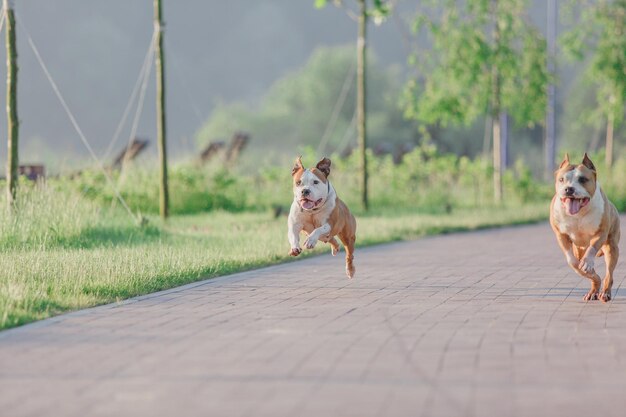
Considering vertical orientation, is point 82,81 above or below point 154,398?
above

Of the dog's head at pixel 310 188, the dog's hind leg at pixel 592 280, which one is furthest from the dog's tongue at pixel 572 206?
the dog's head at pixel 310 188

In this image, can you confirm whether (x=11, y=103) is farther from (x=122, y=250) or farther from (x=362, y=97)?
(x=362, y=97)

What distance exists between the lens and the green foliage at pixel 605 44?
32531 millimetres

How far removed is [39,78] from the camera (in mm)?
71125

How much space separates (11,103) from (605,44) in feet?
67.1

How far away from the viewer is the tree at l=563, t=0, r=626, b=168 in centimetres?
3253

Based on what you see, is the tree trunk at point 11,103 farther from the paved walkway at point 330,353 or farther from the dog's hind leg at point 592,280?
the dog's hind leg at point 592,280

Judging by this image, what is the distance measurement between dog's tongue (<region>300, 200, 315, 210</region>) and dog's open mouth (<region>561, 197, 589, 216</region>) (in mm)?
2504

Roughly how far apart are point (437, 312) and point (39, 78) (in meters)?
64.2

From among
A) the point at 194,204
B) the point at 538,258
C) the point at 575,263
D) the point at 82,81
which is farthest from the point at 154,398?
the point at 82,81

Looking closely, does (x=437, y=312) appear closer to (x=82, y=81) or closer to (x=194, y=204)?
(x=194, y=204)

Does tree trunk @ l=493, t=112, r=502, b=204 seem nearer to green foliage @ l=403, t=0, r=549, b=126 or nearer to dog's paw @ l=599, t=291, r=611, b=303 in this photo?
green foliage @ l=403, t=0, r=549, b=126

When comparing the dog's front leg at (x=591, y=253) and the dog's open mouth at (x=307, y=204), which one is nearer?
the dog's front leg at (x=591, y=253)

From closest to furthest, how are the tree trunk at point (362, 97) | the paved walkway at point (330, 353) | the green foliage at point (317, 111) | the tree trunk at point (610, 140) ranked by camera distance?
the paved walkway at point (330, 353)
the tree trunk at point (362, 97)
the tree trunk at point (610, 140)
the green foliage at point (317, 111)
